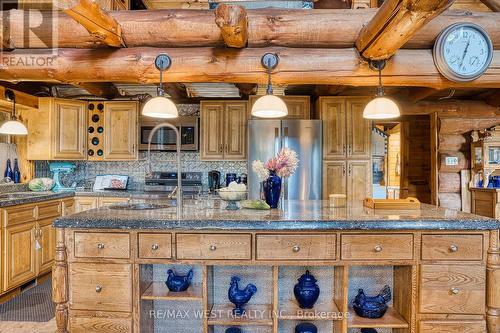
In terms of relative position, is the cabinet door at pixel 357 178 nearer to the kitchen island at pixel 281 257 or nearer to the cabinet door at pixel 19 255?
the kitchen island at pixel 281 257

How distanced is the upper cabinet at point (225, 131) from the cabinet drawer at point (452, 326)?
3122 millimetres

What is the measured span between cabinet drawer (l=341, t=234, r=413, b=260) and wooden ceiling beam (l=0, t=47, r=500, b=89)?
58.9 inches

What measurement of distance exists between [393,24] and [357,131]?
2.43 meters

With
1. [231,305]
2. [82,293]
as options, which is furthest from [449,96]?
[82,293]

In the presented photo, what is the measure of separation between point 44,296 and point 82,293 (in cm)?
180

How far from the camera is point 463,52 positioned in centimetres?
276

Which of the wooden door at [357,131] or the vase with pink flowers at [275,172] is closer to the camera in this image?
the vase with pink flowers at [275,172]

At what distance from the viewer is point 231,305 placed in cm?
218

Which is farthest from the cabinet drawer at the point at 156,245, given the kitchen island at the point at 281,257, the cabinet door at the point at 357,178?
the cabinet door at the point at 357,178

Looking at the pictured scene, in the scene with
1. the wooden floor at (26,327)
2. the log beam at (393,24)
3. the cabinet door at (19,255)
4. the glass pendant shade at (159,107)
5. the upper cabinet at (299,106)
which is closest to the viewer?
the log beam at (393,24)

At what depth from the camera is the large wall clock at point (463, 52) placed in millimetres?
2705

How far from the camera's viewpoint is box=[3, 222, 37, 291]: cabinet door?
10.5ft

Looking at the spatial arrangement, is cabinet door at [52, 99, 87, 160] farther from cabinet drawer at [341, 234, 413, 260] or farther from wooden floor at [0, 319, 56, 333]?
cabinet drawer at [341, 234, 413, 260]

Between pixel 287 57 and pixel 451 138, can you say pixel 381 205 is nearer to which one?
pixel 287 57
